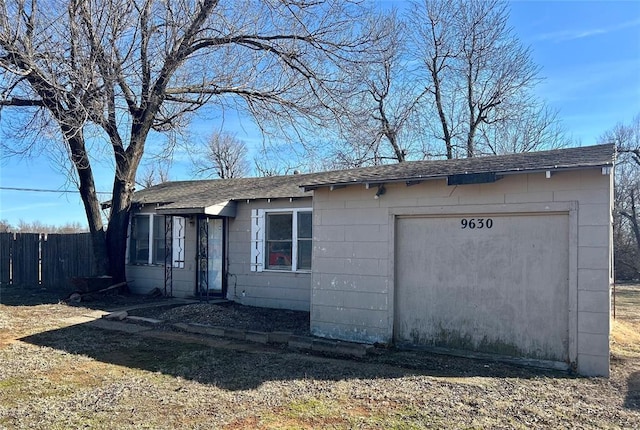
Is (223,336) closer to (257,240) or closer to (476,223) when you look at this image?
(257,240)

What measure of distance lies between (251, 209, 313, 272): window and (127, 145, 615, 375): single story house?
2682 mm

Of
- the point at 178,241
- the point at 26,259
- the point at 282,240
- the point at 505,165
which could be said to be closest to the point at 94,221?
the point at 178,241

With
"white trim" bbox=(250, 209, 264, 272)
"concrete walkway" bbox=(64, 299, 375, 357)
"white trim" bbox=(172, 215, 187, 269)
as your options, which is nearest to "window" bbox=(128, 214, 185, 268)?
"white trim" bbox=(172, 215, 187, 269)

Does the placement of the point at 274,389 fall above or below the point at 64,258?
below

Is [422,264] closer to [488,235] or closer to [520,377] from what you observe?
[488,235]

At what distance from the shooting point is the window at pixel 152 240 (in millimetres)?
13445

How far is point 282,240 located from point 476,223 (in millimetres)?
5514

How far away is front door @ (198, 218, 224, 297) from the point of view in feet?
42.2

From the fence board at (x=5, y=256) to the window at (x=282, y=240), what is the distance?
33.4 feet

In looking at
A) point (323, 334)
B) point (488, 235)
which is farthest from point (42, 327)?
point (488, 235)

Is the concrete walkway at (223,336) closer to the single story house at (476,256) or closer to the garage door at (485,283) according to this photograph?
the single story house at (476,256)

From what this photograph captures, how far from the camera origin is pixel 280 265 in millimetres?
11727

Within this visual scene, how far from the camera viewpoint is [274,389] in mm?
5641

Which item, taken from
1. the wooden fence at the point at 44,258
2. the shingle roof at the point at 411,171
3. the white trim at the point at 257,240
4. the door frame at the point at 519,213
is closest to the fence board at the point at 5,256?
the wooden fence at the point at 44,258
